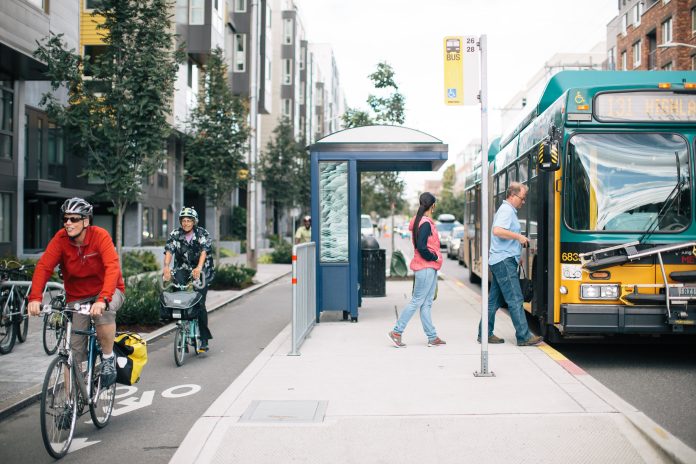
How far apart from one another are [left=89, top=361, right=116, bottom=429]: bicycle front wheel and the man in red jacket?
59mm

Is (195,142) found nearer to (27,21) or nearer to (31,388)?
(27,21)

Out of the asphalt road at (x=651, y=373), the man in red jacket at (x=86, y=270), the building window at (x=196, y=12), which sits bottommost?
the asphalt road at (x=651, y=373)

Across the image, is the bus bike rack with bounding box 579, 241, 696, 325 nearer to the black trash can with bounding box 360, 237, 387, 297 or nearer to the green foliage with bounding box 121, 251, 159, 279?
the black trash can with bounding box 360, 237, 387, 297

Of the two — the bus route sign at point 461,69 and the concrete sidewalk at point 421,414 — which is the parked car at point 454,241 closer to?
the concrete sidewalk at point 421,414

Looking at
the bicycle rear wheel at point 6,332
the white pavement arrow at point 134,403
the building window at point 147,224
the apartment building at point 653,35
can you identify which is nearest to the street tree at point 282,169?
the building window at point 147,224

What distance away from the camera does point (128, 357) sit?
20.6ft

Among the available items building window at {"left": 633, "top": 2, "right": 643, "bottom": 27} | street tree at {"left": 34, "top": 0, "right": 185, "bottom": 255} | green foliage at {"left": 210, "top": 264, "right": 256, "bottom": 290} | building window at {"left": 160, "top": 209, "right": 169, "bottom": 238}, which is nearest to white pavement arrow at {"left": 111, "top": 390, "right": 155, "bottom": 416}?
street tree at {"left": 34, "top": 0, "right": 185, "bottom": 255}

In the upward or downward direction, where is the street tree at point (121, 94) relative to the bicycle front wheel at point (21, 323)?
upward

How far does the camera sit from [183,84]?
1213 inches

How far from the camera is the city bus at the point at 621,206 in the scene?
8094mm

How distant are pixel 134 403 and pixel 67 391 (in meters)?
1.61

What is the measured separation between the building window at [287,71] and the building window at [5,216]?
141 feet

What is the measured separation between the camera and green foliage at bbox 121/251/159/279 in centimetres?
2238

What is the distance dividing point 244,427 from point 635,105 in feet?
18.8
